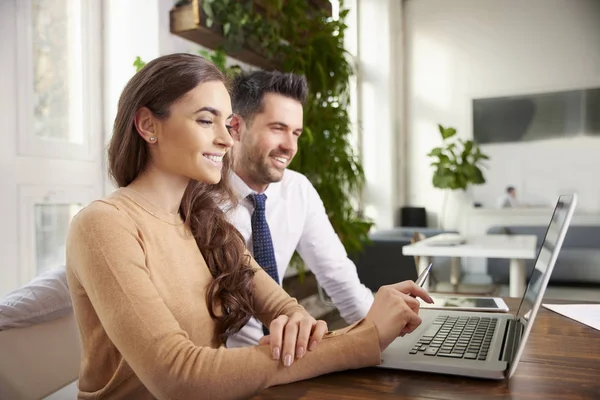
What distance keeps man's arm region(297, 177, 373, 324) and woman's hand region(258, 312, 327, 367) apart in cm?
82

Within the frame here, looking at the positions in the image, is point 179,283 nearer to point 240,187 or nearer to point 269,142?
point 240,187

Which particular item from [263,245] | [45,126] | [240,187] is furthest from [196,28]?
[263,245]

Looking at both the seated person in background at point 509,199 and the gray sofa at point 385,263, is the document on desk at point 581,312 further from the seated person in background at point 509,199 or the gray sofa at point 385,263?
the seated person in background at point 509,199

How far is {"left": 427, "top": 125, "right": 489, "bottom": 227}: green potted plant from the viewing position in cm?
654

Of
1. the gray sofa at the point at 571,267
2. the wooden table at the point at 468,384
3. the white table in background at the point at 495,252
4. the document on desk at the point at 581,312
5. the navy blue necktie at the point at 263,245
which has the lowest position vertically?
the gray sofa at the point at 571,267

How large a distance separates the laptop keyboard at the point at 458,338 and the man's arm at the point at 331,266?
58cm

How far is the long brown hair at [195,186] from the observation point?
1.03 metres

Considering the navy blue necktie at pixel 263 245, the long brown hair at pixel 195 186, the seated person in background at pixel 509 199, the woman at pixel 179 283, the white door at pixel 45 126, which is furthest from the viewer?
the seated person in background at pixel 509 199

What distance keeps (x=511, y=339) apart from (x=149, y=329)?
62 centimetres

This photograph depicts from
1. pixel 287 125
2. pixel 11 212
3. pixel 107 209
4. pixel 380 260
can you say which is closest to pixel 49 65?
pixel 11 212

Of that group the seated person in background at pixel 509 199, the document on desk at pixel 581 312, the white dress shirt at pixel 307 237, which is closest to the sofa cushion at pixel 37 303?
the white dress shirt at pixel 307 237

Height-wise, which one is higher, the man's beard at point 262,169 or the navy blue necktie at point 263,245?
the man's beard at point 262,169

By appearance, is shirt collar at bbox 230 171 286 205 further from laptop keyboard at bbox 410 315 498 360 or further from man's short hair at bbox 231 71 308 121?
laptop keyboard at bbox 410 315 498 360

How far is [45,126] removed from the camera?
2143mm
